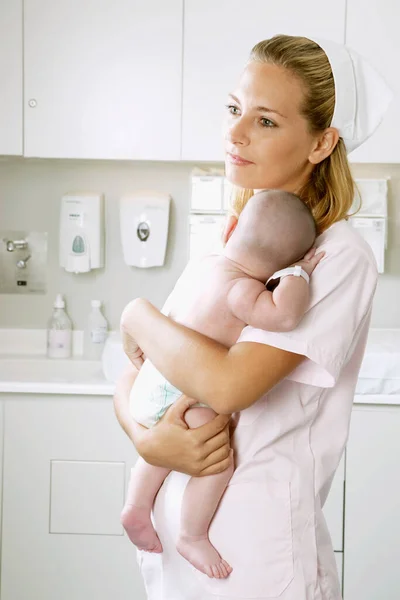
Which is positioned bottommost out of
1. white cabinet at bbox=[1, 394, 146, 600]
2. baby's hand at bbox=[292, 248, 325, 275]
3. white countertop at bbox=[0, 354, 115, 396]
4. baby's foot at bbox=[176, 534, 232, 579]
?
white cabinet at bbox=[1, 394, 146, 600]

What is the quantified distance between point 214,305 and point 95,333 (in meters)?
1.94

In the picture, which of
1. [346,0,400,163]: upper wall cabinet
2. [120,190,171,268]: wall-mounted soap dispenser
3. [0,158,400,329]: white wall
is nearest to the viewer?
[346,0,400,163]: upper wall cabinet

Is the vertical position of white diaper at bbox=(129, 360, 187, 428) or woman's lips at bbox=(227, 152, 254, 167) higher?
woman's lips at bbox=(227, 152, 254, 167)

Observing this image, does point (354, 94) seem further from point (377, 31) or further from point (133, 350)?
point (377, 31)

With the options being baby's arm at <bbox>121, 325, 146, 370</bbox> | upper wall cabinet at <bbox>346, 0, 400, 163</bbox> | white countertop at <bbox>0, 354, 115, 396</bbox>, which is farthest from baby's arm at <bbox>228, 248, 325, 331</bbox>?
upper wall cabinet at <bbox>346, 0, 400, 163</bbox>

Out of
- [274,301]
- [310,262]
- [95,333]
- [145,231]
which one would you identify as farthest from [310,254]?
[95,333]

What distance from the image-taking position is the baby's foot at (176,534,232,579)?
1320mm

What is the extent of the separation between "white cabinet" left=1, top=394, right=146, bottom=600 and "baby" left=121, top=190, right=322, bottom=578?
1.31m

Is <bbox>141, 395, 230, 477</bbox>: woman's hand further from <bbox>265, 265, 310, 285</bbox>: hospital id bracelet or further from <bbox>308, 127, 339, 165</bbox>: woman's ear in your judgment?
<bbox>308, 127, 339, 165</bbox>: woman's ear

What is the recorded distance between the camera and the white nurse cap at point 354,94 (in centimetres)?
131

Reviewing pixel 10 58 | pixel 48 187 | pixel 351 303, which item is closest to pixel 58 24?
pixel 10 58

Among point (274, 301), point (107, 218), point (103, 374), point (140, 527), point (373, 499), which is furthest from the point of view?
point (107, 218)

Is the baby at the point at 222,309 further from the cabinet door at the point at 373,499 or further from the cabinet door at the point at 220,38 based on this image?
the cabinet door at the point at 220,38

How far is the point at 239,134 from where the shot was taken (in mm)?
1329
